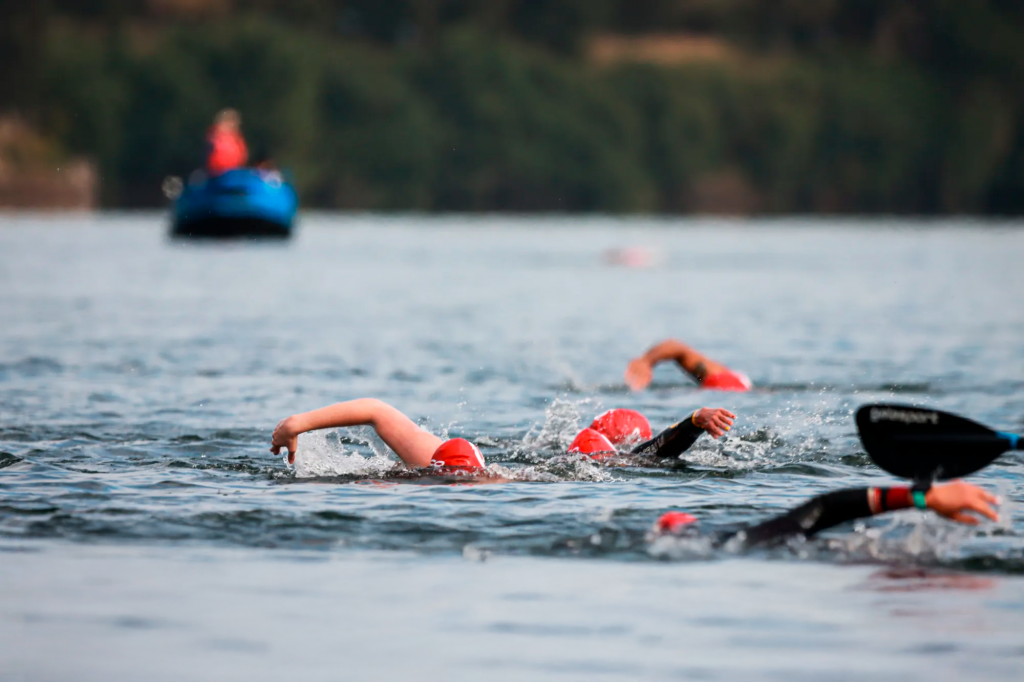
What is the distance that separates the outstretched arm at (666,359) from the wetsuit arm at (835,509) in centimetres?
434

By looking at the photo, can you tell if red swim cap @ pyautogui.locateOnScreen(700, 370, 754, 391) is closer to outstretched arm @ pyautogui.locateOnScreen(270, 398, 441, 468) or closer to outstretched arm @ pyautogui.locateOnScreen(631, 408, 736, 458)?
outstretched arm @ pyautogui.locateOnScreen(631, 408, 736, 458)

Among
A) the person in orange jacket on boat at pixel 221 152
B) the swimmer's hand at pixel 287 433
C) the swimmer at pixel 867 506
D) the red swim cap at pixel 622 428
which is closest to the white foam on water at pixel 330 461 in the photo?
the swimmer's hand at pixel 287 433

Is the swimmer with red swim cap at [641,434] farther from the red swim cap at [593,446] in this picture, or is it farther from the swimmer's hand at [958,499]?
the swimmer's hand at [958,499]

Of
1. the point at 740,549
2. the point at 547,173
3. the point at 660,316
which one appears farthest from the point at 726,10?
the point at 740,549

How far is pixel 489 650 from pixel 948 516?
8.88 feet

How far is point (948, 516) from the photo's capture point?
8625 millimetres

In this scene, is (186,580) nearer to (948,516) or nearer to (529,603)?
(529,603)

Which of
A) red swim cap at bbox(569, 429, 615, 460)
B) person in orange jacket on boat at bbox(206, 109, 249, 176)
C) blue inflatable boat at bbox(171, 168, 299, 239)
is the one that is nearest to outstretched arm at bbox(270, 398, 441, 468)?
red swim cap at bbox(569, 429, 615, 460)

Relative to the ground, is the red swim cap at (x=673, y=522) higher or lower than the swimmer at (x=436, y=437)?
lower

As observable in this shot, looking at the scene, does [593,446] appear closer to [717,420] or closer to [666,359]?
[717,420]

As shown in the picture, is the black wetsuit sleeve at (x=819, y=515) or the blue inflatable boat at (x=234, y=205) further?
the blue inflatable boat at (x=234, y=205)

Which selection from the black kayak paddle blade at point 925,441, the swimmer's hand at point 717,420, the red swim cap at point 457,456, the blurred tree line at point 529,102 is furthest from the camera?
the blurred tree line at point 529,102

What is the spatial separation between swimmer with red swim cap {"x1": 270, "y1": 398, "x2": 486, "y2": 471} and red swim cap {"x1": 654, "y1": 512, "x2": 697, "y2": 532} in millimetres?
1717

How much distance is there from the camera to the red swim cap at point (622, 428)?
12.4m
